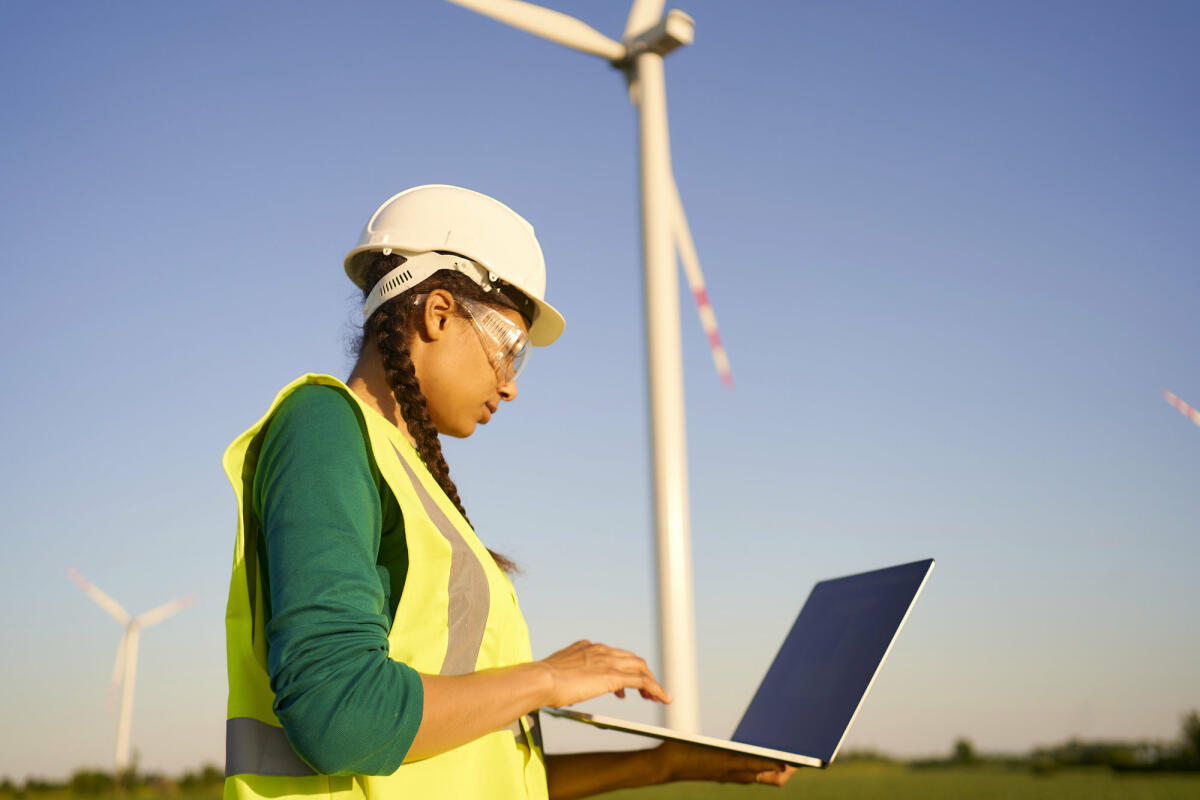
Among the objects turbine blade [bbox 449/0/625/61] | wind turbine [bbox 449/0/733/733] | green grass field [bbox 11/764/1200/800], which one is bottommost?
green grass field [bbox 11/764/1200/800]

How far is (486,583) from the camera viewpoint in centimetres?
270

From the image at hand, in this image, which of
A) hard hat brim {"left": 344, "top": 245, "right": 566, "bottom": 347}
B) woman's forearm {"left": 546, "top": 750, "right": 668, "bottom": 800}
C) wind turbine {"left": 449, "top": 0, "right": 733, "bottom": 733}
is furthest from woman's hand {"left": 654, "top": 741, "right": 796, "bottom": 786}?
wind turbine {"left": 449, "top": 0, "right": 733, "bottom": 733}

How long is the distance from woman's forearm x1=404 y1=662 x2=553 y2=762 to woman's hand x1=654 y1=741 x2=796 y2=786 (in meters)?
1.21

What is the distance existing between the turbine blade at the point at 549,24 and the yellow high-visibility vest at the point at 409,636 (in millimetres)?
16006

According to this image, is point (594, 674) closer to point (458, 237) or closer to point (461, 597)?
point (461, 597)

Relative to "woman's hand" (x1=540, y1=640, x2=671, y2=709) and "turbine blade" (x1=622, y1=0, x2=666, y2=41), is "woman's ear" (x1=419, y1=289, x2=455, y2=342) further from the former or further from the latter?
"turbine blade" (x1=622, y1=0, x2=666, y2=41)

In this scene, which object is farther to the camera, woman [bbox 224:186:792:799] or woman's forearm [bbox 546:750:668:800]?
woman's forearm [bbox 546:750:668:800]

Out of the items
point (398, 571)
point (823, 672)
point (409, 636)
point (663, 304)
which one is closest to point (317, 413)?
point (398, 571)

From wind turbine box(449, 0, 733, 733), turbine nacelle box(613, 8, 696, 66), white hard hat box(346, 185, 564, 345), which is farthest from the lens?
turbine nacelle box(613, 8, 696, 66)

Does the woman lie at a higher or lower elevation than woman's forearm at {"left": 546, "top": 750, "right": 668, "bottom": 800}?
higher

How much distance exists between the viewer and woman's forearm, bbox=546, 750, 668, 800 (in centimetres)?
349

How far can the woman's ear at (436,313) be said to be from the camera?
9.80ft

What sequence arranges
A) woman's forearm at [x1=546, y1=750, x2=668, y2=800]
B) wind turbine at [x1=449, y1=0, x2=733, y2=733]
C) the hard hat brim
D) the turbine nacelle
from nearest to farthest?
the hard hat brim
woman's forearm at [x1=546, y1=750, x2=668, y2=800]
wind turbine at [x1=449, y1=0, x2=733, y2=733]
the turbine nacelle

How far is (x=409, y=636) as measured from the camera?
8.11ft
